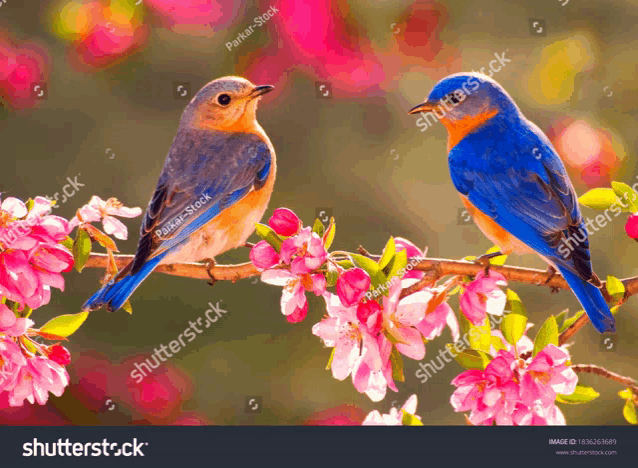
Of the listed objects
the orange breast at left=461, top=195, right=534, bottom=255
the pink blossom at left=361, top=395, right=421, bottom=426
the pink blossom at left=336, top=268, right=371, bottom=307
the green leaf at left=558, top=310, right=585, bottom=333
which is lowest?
the pink blossom at left=361, top=395, right=421, bottom=426

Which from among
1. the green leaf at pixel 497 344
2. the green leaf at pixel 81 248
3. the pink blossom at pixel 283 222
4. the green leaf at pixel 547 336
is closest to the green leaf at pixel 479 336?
the green leaf at pixel 497 344

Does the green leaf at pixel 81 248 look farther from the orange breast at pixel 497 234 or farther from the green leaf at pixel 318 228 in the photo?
the orange breast at pixel 497 234

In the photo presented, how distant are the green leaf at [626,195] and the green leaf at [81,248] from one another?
5.93ft

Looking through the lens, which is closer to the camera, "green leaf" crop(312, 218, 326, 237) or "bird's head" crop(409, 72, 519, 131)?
"green leaf" crop(312, 218, 326, 237)

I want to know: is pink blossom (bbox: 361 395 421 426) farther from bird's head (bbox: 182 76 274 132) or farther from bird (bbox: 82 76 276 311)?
bird's head (bbox: 182 76 274 132)

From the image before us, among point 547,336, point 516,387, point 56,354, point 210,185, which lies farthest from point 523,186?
point 56,354

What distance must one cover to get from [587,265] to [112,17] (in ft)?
10.2

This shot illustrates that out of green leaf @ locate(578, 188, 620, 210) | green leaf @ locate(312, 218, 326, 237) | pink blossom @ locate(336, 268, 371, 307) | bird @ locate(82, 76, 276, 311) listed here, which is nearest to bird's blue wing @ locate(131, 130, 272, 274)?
bird @ locate(82, 76, 276, 311)

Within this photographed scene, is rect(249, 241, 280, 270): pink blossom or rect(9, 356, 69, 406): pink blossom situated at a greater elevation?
Result: rect(249, 241, 280, 270): pink blossom

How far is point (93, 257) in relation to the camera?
2.96 m

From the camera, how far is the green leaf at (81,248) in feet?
9.43

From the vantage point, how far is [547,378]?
8.78 ft

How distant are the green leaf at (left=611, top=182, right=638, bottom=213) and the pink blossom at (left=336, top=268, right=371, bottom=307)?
100 centimetres

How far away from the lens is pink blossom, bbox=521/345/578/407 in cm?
265
